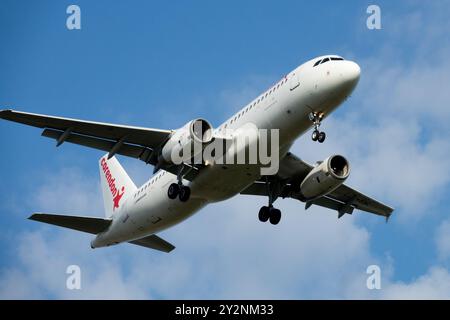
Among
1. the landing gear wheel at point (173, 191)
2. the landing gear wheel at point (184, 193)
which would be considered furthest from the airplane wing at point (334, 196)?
the landing gear wheel at point (173, 191)

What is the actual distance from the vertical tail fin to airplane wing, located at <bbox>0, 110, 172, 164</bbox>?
671 centimetres

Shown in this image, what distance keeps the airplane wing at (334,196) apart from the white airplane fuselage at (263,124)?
424 cm

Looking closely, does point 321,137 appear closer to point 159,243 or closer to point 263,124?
point 263,124

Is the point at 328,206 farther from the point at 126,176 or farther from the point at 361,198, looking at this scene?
the point at 126,176

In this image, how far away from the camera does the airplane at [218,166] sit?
130 ft

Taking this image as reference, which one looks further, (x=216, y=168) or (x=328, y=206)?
(x=328, y=206)

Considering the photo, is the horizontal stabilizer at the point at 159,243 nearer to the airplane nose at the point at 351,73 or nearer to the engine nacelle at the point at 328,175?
the engine nacelle at the point at 328,175

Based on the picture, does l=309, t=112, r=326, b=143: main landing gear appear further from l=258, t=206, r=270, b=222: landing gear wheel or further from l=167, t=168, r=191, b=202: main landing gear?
l=258, t=206, r=270, b=222: landing gear wheel

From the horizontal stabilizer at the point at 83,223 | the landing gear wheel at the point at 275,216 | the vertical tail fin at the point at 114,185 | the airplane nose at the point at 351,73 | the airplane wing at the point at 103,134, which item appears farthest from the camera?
the vertical tail fin at the point at 114,185

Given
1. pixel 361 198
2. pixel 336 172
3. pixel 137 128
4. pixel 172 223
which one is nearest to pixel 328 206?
pixel 361 198

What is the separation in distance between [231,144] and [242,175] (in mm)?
1673

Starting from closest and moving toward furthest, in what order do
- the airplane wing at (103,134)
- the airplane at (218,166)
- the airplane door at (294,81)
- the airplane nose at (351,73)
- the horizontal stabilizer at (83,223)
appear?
1. the airplane nose at (351,73)
2. the airplane at (218,166)
3. the airplane door at (294,81)
4. the airplane wing at (103,134)
5. the horizontal stabilizer at (83,223)

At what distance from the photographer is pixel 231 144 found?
1610 inches

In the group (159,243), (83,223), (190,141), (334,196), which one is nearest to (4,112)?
(190,141)
